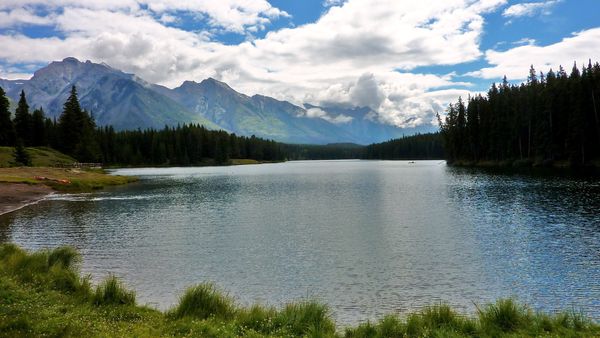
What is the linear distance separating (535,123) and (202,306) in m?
144

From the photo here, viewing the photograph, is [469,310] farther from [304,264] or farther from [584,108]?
[584,108]

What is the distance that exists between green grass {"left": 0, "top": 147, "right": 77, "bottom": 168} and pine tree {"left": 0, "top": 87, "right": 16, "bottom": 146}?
1208cm

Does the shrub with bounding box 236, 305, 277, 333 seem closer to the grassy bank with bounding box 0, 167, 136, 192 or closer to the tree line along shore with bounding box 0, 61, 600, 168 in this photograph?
the grassy bank with bounding box 0, 167, 136, 192

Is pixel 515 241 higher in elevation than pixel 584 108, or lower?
lower

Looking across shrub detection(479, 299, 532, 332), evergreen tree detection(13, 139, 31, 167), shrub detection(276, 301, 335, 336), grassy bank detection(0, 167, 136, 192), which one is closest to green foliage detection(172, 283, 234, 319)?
shrub detection(276, 301, 335, 336)

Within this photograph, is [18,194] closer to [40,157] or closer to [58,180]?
[58,180]

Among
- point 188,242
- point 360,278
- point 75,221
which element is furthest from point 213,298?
point 75,221

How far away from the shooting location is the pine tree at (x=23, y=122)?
17738 cm

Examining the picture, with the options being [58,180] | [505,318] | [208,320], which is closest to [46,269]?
Result: [208,320]

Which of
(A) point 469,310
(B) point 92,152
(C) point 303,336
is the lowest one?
(A) point 469,310

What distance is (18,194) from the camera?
7675 cm

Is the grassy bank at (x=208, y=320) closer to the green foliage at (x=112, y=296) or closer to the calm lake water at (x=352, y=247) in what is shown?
the green foliage at (x=112, y=296)

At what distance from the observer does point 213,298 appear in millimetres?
19656

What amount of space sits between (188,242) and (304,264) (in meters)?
13.9
